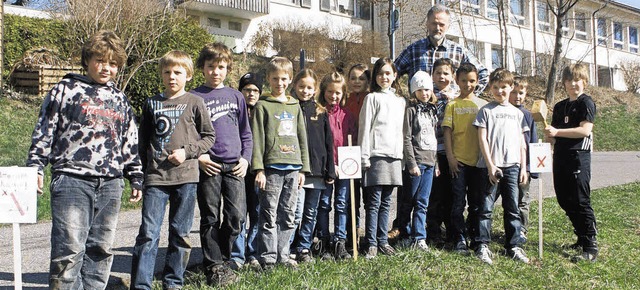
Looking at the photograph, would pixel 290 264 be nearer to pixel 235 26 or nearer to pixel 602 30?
pixel 235 26

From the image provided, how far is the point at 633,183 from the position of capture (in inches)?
489

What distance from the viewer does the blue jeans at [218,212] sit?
479 cm

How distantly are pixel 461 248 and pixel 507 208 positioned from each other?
62 centimetres

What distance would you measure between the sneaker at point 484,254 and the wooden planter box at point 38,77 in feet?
42.4

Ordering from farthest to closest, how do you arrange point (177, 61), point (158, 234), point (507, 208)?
point (507, 208) → point (177, 61) → point (158, 234)

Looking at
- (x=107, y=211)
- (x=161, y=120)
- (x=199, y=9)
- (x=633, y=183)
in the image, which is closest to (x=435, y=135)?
(x=161, y=120)

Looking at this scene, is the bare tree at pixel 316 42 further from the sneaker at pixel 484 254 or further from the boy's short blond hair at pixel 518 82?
the sneaker at pixel 484 254

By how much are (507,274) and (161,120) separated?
3326 mm

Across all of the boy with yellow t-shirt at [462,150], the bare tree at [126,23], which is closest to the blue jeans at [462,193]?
the boy with yellow t-shirt at [462,150]

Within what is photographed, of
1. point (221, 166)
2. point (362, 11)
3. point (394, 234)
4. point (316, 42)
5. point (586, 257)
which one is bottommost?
point (586, 257)

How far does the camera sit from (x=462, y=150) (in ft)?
20.2

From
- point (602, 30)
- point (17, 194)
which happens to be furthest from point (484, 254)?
point (602, 30)

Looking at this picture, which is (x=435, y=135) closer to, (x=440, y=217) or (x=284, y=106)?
(x=440, y=217)

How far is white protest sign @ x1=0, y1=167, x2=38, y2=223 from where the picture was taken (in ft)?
12.3
